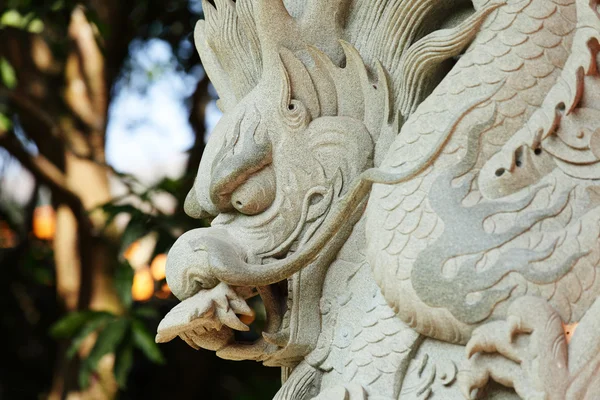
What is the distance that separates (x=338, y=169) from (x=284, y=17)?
291 millimetres

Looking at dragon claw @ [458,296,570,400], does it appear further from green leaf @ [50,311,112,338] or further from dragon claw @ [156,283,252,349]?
green leaf @ [50,311,112,338]

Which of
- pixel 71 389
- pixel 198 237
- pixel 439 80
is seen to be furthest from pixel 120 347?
pixel 439 80

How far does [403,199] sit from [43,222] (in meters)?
3.35

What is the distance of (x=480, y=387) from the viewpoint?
1.22 m

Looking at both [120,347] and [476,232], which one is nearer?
[476,232]

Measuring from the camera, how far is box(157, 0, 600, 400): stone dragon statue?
1.21m

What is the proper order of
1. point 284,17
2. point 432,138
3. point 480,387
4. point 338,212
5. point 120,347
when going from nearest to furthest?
1. point 480,387
2. point 432,138
3. point 338,212
4. point 284,17
5. point 120,347

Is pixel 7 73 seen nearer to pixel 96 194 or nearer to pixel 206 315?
pixel 96 194

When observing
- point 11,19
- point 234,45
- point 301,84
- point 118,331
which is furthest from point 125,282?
point 301,84

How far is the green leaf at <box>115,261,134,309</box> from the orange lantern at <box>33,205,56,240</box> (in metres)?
1.56

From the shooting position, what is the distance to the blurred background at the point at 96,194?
2846mm

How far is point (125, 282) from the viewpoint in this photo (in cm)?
273

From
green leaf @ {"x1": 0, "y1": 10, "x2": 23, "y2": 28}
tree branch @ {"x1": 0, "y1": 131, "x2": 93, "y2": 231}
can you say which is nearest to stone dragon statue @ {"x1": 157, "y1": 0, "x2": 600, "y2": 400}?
green leaf @ {"x1": 0, "y1": 10, "x2": 23, "y2": 28}

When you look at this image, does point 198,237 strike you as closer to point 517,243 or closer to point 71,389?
point 517,243
